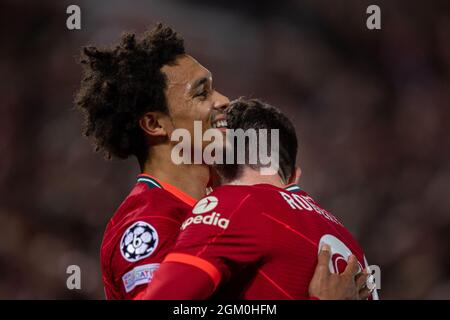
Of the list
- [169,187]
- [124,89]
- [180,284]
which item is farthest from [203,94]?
[180,284]

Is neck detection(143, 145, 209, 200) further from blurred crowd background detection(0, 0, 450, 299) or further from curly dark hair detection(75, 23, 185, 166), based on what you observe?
blurred crowd background detection(0, 0, 450, 299)

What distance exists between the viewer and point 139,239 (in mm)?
2824

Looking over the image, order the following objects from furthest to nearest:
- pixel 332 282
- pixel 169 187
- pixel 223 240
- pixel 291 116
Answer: pixel 291 116 → pixel 169 187 → pixel 332 282 → pixel 223 240

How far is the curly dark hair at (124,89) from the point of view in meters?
3.39

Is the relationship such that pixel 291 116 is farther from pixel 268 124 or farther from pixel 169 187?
pixel 268 124

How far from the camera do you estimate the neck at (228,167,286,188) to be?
106 inches

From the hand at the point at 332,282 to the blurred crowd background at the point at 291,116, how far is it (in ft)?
14.1

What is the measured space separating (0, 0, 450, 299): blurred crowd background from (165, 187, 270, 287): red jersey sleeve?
453 centimetres

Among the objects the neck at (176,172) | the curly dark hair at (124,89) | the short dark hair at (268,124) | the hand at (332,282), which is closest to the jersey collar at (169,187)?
the neck at (176,172)

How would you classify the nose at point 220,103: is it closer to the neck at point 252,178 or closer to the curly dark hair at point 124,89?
the curly dark hair at point 124,89

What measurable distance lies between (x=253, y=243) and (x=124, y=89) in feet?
4.27
